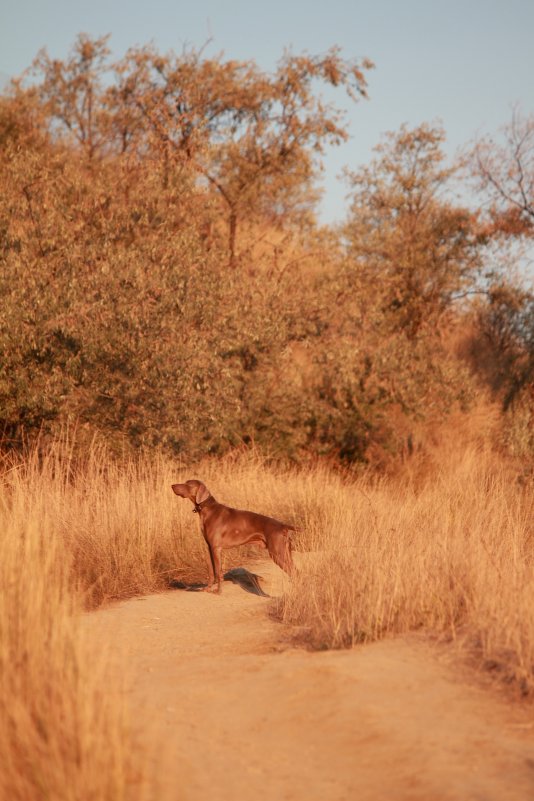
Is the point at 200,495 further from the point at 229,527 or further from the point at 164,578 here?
the point at 164,578

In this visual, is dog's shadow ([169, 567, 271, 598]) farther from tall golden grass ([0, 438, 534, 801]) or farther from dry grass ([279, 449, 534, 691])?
dry grass ([279, 449, 534, 691])

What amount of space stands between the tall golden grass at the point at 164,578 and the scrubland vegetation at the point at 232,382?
0.08ft

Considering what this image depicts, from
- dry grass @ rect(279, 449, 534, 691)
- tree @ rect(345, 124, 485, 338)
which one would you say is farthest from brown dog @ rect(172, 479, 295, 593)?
tree @ rect(345, 124, 485, 338)

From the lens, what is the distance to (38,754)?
392cm

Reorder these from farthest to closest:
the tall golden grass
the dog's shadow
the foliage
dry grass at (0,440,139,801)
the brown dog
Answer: the foliage < the dog's shadow < the brown dog < the tall golden grass < dry grass at (0,440,139,801)

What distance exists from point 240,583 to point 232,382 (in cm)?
513

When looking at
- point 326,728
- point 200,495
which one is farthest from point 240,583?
point 326,728

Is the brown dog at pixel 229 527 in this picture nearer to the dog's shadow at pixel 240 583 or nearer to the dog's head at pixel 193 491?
the dog's head at pixel 193 491

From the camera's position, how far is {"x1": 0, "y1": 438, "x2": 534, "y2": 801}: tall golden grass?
404 cm

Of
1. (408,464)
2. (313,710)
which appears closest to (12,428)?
(408,464)

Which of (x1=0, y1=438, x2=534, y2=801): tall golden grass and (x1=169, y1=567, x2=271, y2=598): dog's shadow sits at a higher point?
Result: (x1=0, y1=438, x2=534, y2=801): tall golden grass

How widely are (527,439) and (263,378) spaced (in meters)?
5.35

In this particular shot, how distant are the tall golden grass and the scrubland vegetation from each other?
2cm

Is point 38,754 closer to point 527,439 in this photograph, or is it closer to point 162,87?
point 527,439
